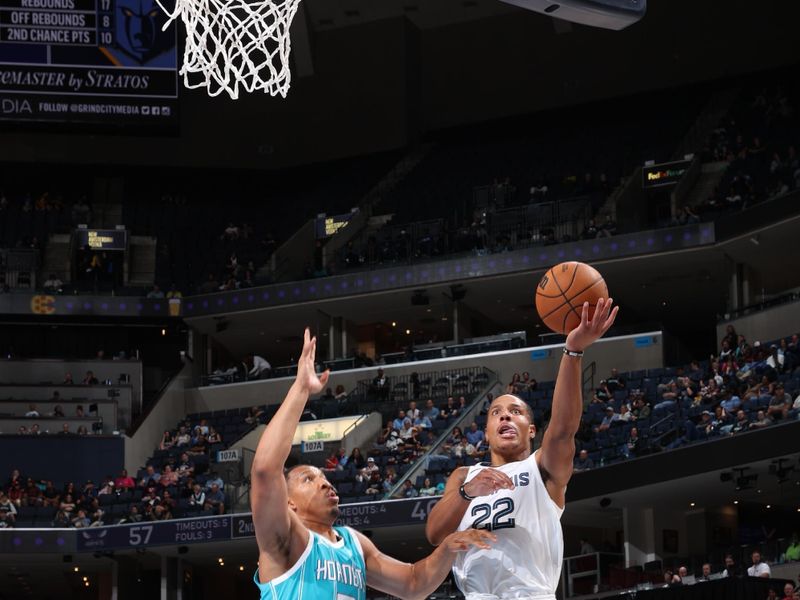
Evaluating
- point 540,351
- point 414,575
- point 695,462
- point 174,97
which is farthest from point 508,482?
point 174,97

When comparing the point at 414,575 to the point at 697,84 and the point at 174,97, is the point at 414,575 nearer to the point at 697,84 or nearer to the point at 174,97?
the point at 174,97

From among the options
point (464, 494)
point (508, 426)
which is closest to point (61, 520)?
point (508, 426)

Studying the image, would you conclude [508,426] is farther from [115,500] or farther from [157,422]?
[157,422]

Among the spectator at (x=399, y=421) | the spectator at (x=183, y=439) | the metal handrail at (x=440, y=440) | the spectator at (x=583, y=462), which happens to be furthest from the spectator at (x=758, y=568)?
the spectator at (x=183, y=439)

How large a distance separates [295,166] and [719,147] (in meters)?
11.5

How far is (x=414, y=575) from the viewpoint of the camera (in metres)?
5.80

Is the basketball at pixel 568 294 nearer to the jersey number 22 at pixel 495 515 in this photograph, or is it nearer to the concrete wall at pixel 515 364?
the jersey number 22 at pixel 495 515

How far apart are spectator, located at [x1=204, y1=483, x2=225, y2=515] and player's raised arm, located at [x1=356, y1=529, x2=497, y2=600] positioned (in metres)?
18.7

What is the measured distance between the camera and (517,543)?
5.75 m

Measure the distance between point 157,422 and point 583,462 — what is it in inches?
505

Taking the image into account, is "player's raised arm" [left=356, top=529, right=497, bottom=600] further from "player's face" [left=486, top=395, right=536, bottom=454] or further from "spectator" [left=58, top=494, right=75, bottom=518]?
"spectator" [left=58, top=494, right=75, bottom=518]

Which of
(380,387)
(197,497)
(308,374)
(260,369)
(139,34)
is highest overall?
(139,34)

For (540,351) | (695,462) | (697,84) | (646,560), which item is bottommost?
(646,560)

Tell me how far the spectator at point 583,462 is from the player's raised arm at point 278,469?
15675mm
